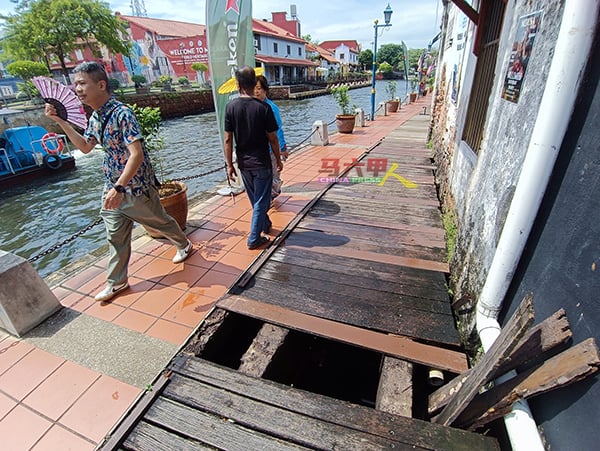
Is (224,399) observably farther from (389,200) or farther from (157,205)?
(389,200)

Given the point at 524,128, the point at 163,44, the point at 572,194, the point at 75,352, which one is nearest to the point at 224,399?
the point at 75,352

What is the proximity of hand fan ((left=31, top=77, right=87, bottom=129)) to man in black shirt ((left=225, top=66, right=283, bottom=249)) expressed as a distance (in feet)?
4.21

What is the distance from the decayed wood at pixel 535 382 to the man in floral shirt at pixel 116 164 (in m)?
2.78

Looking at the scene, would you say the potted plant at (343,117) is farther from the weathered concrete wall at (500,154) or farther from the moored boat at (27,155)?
the moored boat at (27,155)

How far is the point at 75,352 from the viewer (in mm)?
2322

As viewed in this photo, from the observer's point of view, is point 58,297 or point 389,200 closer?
point 58,297

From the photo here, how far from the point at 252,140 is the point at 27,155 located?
9592mm

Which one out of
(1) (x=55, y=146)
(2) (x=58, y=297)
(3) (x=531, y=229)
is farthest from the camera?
(1) (x=55, y=146)

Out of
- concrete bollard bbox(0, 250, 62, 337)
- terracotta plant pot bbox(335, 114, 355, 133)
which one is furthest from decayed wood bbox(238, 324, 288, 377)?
terracotta plant pot bbox(335, 114, 355, 133)

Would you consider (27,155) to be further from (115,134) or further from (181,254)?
(115,134)

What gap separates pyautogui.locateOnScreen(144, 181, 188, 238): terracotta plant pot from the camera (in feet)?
12.0

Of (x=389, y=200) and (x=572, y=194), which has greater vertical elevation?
(x=572, y=194)

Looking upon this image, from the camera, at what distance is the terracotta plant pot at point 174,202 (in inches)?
144

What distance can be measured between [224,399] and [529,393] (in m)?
1.57
